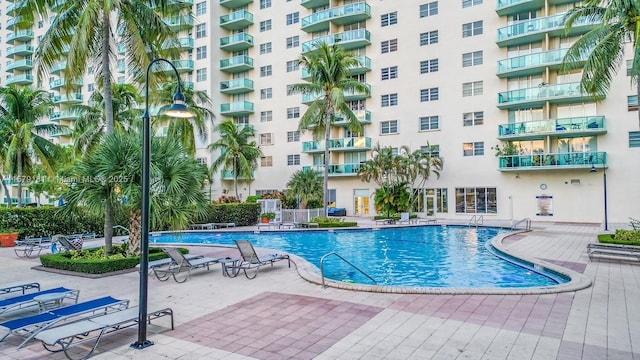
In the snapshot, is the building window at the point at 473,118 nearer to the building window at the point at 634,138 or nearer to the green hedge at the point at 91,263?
the building window at the point at 634,138

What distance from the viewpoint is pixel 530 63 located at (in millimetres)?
29672

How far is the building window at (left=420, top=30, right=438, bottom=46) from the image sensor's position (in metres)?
34.3

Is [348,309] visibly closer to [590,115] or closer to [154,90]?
[154,90]

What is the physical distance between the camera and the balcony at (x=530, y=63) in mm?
28797

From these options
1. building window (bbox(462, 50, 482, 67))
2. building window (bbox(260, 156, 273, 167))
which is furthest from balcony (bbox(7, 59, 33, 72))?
building window (bbox(462, 50, 482, 67))

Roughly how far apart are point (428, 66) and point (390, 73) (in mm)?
3389

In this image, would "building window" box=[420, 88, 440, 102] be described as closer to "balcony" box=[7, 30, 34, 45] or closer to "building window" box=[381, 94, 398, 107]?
"building window" box=[381, 94, 398, 107]

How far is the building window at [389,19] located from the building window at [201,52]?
1909 centimetres

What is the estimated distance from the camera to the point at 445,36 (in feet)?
111

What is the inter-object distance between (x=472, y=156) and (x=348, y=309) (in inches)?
1090

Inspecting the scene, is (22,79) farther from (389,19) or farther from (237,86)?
(389,19)

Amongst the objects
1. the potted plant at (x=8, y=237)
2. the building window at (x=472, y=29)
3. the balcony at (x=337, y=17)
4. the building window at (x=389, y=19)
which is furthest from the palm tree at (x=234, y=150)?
the building window at (x=472, y=29)

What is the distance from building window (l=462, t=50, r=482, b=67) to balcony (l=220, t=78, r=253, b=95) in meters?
21.2

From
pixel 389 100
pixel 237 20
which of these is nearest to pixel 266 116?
pixel 237 20
